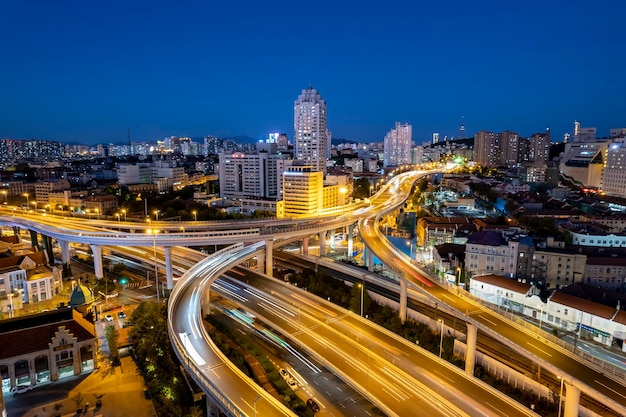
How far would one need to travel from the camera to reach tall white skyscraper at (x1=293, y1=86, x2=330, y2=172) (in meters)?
74.0

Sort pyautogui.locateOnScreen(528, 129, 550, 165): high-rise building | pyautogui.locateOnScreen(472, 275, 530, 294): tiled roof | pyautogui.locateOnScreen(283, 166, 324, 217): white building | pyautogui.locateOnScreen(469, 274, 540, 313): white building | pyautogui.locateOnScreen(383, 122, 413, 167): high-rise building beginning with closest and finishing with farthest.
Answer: pyautogui.locateOnScreen(469, 274, 540, 313): white building < pyautogui.locateOnScreen(472, 275, 530, 294): tiled roof < pyautogui.locateOnScreen(283, 166, 324, 217): white building < pyautogui.locateOnScreen(528, 129, 550, 165): high-rise building < pyautogui.locateOnScreen(383, 122, 413, 167): high-rise building

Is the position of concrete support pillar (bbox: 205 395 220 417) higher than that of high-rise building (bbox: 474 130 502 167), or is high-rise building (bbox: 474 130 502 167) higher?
high-rise building (bbox: 474 130 502 167)

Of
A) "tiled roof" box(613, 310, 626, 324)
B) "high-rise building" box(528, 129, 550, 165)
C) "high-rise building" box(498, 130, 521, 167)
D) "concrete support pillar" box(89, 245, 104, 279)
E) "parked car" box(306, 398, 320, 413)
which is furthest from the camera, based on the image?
"high-rise building" box(498, 130, 521, 167)

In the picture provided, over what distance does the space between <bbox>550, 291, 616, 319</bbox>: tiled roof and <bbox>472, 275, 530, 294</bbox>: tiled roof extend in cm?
146

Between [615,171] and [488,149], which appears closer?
[615,171]

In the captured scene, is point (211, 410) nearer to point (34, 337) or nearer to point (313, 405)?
point (313, 405)

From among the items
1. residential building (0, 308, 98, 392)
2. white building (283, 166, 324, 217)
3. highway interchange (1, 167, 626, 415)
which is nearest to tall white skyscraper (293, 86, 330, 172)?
white building (283, 166, 324, 217)

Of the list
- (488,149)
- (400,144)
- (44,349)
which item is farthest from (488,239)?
(400,144)

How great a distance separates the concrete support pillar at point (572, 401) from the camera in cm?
1284

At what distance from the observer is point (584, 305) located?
65.2 ft

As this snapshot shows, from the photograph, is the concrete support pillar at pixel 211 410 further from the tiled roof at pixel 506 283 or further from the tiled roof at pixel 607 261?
the tiled roof at pixel 607 261

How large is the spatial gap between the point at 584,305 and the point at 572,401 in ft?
28.2

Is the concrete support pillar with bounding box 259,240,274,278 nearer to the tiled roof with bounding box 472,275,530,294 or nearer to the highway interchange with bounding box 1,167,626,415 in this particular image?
the highway interchange with bounding box 1,167,626,415

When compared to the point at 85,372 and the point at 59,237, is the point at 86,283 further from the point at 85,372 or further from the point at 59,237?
the point at 85,372
